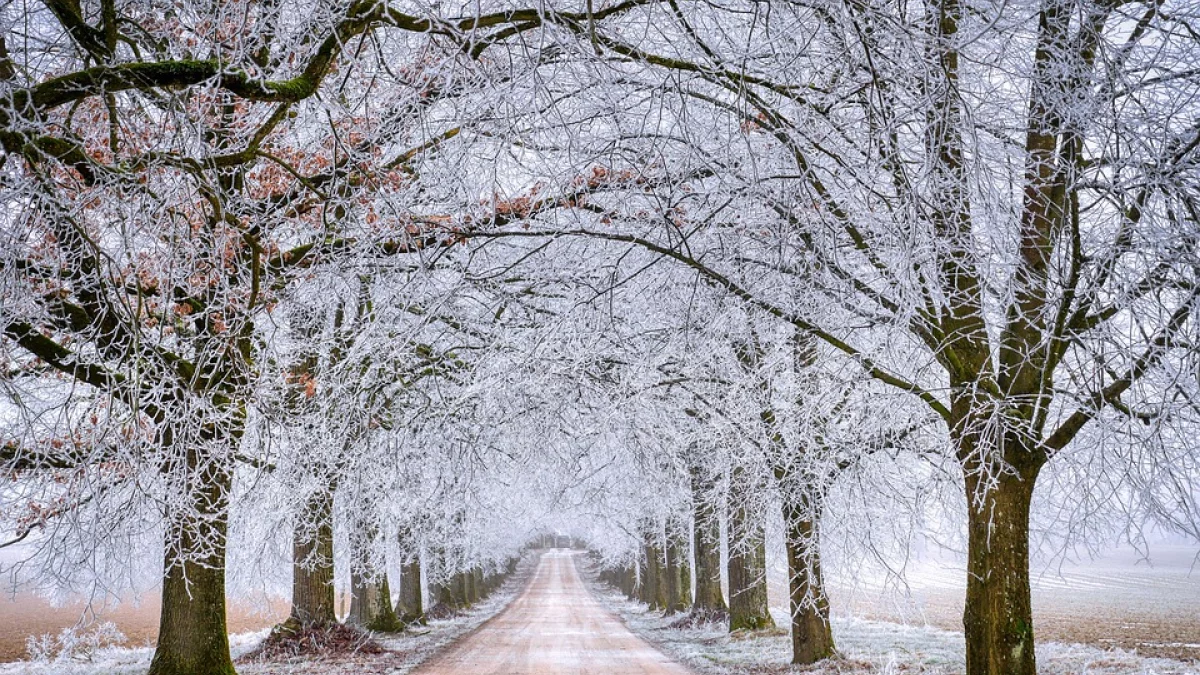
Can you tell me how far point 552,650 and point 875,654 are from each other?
7032 millimetres

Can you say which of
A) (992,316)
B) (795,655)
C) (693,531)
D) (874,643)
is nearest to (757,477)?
(992,316)

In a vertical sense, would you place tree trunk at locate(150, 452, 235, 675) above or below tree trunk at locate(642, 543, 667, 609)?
above

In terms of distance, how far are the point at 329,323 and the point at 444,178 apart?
16.2 ft

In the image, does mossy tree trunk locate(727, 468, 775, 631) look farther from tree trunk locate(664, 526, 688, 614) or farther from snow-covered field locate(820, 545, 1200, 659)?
tree trunk locate(664, 526, 688, 614)

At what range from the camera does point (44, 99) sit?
13.9 feet

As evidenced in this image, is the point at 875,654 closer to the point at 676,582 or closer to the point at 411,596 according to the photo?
the point at 676,582

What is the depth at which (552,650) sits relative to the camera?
17.6m

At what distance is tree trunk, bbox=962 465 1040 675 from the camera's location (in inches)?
250

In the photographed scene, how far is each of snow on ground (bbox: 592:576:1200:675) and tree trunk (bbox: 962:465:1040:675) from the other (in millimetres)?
3471

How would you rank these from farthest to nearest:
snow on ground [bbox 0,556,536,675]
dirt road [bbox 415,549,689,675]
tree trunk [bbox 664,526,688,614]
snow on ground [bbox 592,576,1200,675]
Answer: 1. tree trunk [bbox 664,526,688,614]
2. dirt road [bbox 415,549,689,675]
3. snow on ground [bbox 0,556,536,675]
4. snow on ground [bbox 592,576,1200,675]

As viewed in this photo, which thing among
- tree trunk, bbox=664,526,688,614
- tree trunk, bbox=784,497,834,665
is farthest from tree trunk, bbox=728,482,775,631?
tree trunk, bbox=664,526,688,614

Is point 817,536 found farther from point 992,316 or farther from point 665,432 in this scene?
point 992,316

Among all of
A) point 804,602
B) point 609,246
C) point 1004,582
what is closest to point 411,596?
point 804,602

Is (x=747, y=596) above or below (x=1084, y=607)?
above
